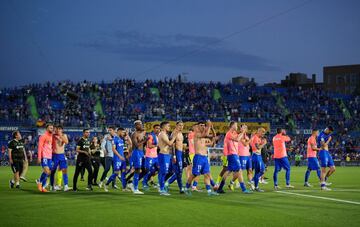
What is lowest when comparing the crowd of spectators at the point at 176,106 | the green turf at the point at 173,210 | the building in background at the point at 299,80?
the green turf at the point at 173,210

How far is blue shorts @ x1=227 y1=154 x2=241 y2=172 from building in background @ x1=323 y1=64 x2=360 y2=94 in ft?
308

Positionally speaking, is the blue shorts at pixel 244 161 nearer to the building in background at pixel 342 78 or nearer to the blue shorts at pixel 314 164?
the blue shorts at pixel 314 164

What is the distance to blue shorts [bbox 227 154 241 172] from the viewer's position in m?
17.1

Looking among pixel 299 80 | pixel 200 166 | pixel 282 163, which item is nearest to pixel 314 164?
pixel 282 163

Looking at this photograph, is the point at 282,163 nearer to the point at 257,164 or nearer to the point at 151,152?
the point at 257,164

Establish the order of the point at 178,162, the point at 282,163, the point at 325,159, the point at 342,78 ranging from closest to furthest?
the point at 178,162, the point at 325,159, the point at 282,163, the point at 342,78

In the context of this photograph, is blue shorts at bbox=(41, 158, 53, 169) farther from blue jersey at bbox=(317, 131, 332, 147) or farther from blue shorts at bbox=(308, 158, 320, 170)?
blue shorts at bbox=(308, 158, 320, 170)

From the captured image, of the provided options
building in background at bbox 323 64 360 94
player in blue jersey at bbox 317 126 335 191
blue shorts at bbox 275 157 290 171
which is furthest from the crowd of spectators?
building in background at bbox 323 64 360 94

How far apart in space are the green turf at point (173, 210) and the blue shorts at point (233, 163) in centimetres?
119

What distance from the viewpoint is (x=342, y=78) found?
10800 centimetres

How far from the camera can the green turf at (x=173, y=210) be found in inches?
407

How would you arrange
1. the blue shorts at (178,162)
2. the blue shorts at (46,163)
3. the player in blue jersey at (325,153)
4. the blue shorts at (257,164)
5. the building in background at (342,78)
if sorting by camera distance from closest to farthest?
the blue shorts at (178,162), the blue shorts at (46,163), the blue shorts at (257,164), the player in blue jersey at (325,153), the building in background at (342,78)

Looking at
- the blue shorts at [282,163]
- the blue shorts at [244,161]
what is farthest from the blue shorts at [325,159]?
the blue shorts at [244,161]

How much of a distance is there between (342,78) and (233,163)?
318 feet
